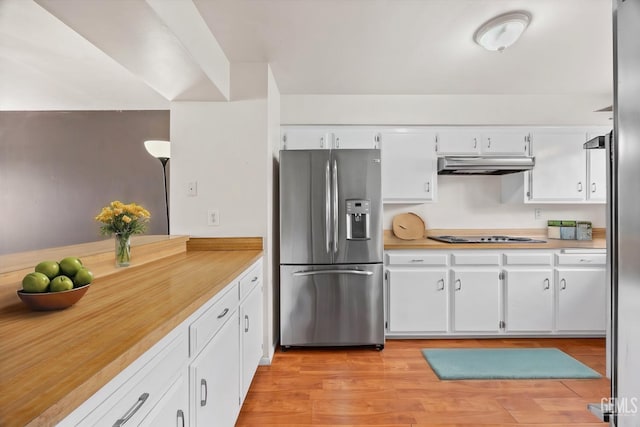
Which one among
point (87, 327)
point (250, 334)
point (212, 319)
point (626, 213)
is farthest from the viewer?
point (250, 334)

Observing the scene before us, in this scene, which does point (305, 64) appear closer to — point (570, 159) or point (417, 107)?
point (417, 107)

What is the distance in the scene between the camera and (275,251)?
9.59 feet

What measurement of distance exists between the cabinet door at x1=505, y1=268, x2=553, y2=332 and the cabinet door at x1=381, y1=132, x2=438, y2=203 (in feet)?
3.46

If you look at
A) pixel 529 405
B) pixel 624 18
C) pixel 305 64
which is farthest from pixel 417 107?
pixel 624 18

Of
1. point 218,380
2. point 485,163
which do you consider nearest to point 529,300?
point 485,163

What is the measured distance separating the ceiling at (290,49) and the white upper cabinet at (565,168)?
1.48 feet

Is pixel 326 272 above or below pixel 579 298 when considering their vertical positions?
above

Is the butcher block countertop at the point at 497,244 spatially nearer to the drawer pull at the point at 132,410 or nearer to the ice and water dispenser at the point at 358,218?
the ice and water dispenser at the point at 358,218

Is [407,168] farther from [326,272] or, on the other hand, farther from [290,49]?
[290,49]

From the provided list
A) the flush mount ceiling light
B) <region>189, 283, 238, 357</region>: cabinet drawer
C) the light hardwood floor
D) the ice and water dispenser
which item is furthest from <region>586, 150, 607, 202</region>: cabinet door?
<region>189, 283, 238, 357</region>: cabinet drawer

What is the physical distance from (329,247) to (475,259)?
1.35m

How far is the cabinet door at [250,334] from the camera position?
1876mm

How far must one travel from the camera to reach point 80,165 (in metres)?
3.23

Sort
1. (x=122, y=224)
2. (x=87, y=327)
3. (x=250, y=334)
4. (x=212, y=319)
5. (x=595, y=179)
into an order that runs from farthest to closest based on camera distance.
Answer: (x=595, y=179), (x=250, y=334), (x=122, y=224), (x=212, y=319), (x=87, y=327)
